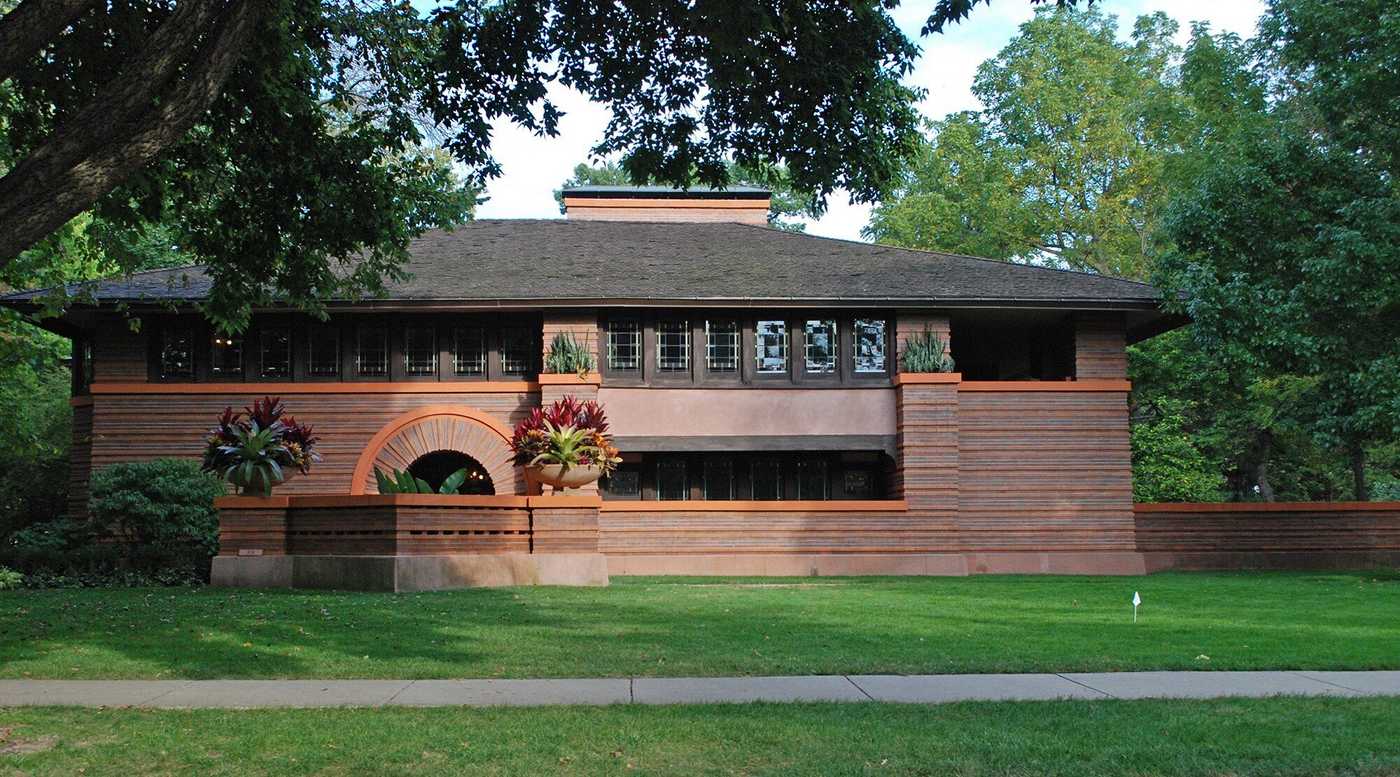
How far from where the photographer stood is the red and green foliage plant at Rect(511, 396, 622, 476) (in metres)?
20.1

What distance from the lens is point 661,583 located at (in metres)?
20.4

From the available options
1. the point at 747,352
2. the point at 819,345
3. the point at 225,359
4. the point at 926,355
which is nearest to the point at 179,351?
the point at 225,359

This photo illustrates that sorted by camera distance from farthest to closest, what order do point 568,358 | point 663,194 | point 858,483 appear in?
point 663,194 < point 858,483 < point 568,358

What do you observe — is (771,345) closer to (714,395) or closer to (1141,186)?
(714,395)

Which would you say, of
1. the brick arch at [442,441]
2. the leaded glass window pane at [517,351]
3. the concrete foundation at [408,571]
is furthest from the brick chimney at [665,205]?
the concrete foundation at [408,571]

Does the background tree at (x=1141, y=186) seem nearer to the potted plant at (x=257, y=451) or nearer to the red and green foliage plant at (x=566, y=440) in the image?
the red and green foliage plant at (x=566, y=440)

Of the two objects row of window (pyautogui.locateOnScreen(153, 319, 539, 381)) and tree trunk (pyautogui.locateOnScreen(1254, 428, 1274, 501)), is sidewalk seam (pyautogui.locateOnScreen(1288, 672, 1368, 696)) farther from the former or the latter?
tree trunk (pyautogui.locateOnScreen(1254, 428, 1274, 501))

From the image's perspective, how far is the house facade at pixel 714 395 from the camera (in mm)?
24328

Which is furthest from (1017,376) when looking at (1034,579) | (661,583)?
(661,583)

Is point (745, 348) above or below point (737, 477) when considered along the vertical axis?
above

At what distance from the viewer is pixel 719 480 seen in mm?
26469

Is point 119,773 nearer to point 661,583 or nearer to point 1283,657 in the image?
point 1283,657

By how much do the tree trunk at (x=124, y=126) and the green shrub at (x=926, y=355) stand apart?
61.2ft

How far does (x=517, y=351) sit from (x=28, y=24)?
18.9 m
